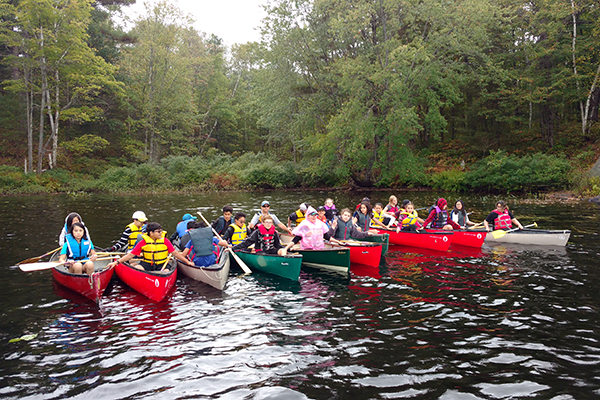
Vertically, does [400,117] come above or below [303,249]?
above

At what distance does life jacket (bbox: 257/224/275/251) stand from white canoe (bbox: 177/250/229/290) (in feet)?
3.77

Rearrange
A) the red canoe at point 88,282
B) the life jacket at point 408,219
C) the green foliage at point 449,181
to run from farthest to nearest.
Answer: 1. the green foliage at point 449,181
2. the life jacket at point 408,219
3. the red canoe at point 88,282

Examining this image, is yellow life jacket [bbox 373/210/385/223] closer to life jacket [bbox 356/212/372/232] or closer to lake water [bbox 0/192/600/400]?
life jacket [bbox 356/212/372/232]

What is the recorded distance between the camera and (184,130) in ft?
151

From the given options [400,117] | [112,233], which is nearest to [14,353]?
[112,233]

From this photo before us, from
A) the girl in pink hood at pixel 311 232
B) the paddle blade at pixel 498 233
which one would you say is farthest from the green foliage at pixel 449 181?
the girl in pink hood at pixel 311 232

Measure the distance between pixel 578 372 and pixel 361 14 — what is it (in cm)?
2571

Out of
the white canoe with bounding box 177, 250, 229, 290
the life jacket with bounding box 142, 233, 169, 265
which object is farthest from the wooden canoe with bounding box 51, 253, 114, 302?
the white canoe with bounding box 177, 250, 229, 290

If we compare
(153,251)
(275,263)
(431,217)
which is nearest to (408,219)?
(431,217)

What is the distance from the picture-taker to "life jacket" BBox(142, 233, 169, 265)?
8.59 meters

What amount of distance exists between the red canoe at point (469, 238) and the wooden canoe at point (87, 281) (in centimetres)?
916

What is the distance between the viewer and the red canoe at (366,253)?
10328 mm

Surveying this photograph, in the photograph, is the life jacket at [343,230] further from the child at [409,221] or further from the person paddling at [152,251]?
the person paddling at [152,251]

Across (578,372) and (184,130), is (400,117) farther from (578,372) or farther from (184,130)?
(184,130)
